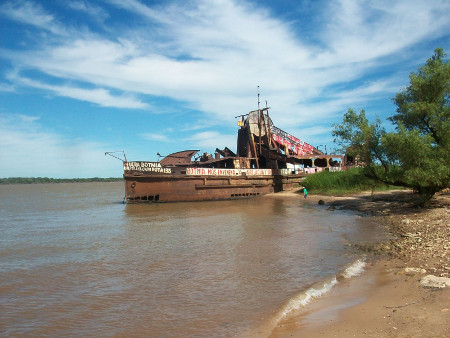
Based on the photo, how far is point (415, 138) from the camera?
13477mm

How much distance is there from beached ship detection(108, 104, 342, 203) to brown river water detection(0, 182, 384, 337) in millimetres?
13083

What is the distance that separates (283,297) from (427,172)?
1080cm

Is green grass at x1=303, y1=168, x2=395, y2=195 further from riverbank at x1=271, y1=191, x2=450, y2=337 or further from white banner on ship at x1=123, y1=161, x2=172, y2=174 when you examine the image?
riverbank at x1=271, y1=191, x2=450, y2=337

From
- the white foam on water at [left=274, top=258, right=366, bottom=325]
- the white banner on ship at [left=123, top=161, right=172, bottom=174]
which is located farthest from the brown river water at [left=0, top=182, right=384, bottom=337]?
the white banner on ship at [left=123, top=161, right=172, bottom=174]

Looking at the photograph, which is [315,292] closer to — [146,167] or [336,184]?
[146,167]

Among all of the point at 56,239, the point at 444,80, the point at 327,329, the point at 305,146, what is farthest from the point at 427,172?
the point at 305,146

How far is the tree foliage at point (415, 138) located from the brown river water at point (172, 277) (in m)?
3.37

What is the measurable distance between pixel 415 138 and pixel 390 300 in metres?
10.4

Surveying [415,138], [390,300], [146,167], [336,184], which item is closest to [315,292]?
[390,300]

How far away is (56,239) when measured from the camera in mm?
13859

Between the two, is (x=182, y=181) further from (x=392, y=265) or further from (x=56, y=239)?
(x=392, y=265)

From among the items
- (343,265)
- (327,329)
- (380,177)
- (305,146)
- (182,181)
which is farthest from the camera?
(305,146)

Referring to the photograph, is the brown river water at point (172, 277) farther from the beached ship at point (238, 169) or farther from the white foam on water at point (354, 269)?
the beached ship at point (238, 169)

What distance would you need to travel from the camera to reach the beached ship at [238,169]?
27.7 m
